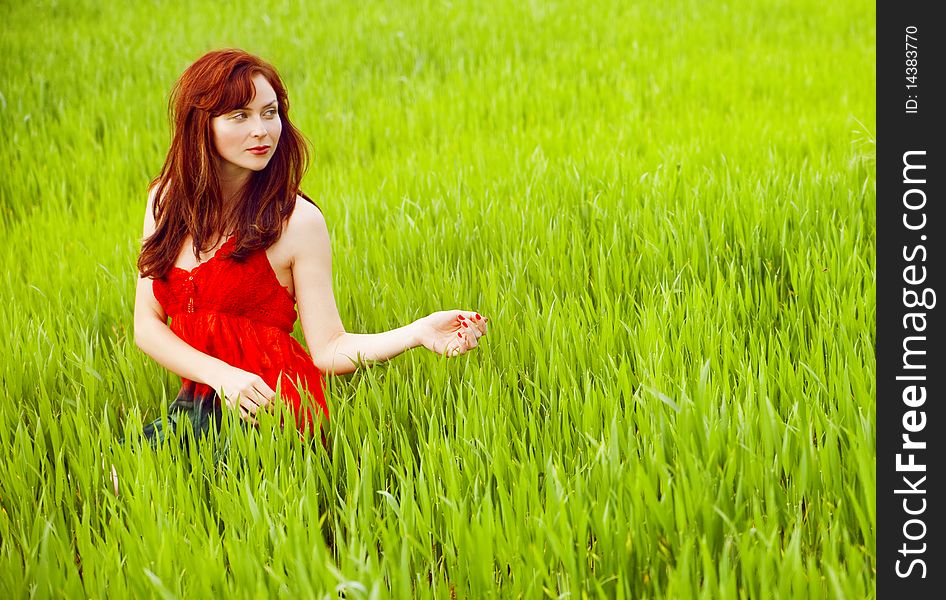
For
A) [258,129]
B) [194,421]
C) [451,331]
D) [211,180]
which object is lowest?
[194,421]

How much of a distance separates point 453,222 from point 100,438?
4.68 feet

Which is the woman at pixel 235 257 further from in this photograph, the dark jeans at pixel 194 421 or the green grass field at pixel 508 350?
the green grass field at pixel 508 350

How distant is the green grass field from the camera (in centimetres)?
132

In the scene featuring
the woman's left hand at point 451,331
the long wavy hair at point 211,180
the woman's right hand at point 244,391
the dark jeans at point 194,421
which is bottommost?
the dark jeans at point 194,421

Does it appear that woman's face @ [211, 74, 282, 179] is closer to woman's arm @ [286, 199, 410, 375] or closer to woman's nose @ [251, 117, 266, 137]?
woman's nose @ [251, 117, 266, 137]

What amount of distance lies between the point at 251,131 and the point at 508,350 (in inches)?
30.6

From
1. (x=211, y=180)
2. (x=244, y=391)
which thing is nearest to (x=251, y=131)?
(x=211, y=180)

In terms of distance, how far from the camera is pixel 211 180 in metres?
1.87

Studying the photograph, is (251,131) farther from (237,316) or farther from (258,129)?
(237,316)

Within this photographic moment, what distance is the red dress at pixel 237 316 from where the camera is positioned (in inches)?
74.0

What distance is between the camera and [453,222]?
2891 mm

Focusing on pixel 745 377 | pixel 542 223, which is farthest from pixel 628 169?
pixel 745 377

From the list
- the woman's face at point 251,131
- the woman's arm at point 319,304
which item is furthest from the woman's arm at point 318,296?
the woman's face at point 251,131

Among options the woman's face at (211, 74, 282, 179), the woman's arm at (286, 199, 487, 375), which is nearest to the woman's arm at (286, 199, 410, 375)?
the woman's arm at (286, 199, 487, 375)
